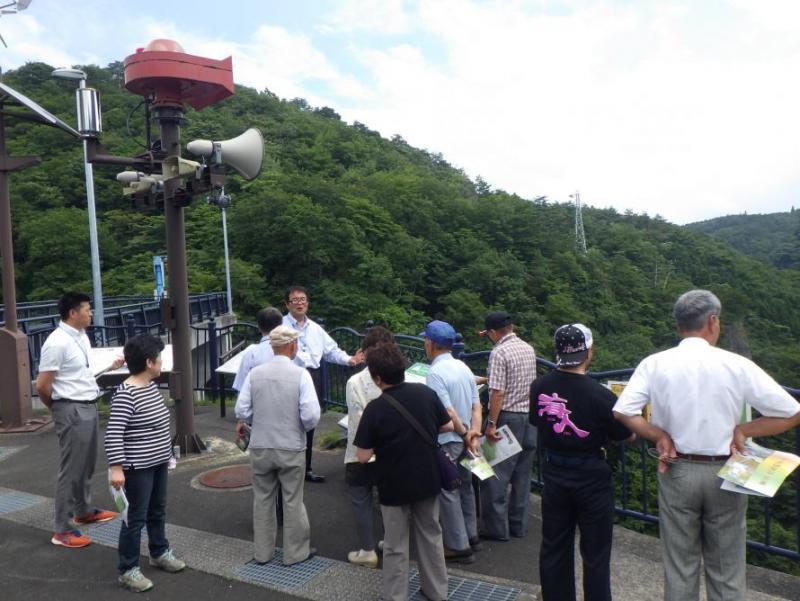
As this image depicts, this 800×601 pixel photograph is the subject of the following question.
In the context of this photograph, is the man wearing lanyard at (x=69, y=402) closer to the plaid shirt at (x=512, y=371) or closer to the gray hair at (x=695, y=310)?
the plaid shirt at (x=512, y=371)

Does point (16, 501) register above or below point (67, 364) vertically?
below

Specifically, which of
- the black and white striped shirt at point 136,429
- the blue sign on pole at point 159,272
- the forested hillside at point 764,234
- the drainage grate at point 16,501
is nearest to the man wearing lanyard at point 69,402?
the black and white striped shirt at point 136,429

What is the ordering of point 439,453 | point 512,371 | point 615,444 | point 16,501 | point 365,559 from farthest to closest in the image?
point 615,444 → point 16,501 → point 512,371 → point 365,559 → point 439,453

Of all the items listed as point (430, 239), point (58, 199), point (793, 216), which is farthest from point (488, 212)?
point (793, 216)

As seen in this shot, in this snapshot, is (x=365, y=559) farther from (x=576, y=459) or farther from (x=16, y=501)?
(x=16, y=501)

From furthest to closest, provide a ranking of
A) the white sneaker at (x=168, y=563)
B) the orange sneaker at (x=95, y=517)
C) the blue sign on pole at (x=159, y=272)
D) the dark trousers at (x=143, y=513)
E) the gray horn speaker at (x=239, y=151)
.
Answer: the blue sign on pole at (x=159, y=272) → the gray horn speaker at (x=239, y=151) → the orange sneaker at (x=95, y=517) → the white sneaker at (x=168, y=563) → the dark trousers at (x=143, y=513)

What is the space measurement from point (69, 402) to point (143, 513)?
133 centimetres

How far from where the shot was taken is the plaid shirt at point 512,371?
4754mm

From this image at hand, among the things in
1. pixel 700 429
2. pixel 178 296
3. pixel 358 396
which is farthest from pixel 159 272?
pixel 700 429

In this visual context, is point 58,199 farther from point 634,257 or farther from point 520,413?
point 634,257

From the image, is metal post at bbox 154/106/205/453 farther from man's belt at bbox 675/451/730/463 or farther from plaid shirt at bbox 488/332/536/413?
man's belt at bbox 675/451/730/463

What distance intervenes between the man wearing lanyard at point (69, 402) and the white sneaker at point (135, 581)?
2.93 ft

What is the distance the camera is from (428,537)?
3828 millimetres

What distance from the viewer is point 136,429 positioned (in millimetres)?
4023
